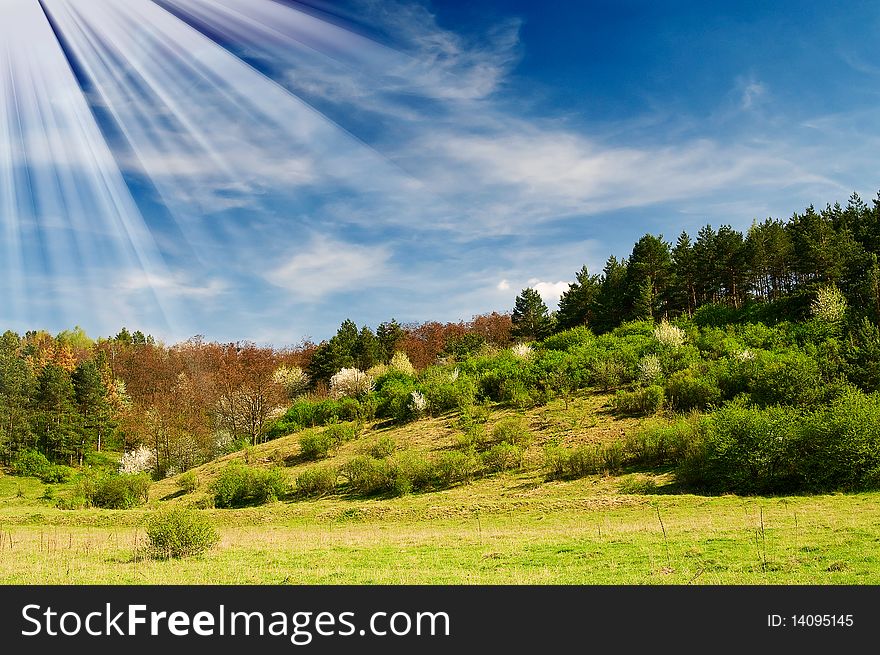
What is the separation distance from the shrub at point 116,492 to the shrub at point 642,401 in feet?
96.1

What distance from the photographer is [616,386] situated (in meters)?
42.1

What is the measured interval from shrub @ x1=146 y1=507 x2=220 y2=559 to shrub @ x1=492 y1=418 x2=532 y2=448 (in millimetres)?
21259

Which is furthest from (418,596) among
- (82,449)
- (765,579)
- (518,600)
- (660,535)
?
(82,449)

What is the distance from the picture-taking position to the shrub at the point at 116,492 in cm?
3319

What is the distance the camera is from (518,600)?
27.1ft

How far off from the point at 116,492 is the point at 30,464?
33621 millimetres

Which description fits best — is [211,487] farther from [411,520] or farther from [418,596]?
[418,596]

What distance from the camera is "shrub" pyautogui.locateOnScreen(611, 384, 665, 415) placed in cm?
3584

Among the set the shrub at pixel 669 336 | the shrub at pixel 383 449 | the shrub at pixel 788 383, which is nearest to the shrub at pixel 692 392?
the shrub at pixel 788 383

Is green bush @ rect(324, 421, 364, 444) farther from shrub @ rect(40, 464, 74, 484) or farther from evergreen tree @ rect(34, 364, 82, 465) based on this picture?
evergreen tree @ rect(34, 364, 82, 465)

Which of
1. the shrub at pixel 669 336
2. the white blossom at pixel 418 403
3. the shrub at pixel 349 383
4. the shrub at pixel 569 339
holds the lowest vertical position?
the white blossom at pixel 418 403

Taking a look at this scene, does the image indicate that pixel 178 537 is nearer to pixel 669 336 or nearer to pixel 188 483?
pixel 188 483

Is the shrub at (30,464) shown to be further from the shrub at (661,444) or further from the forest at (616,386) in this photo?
the shrub at (661,444)

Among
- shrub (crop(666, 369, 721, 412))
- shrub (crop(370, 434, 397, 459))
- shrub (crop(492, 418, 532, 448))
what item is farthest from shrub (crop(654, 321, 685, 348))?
shrub (crop(370, 434, 397, 459))
